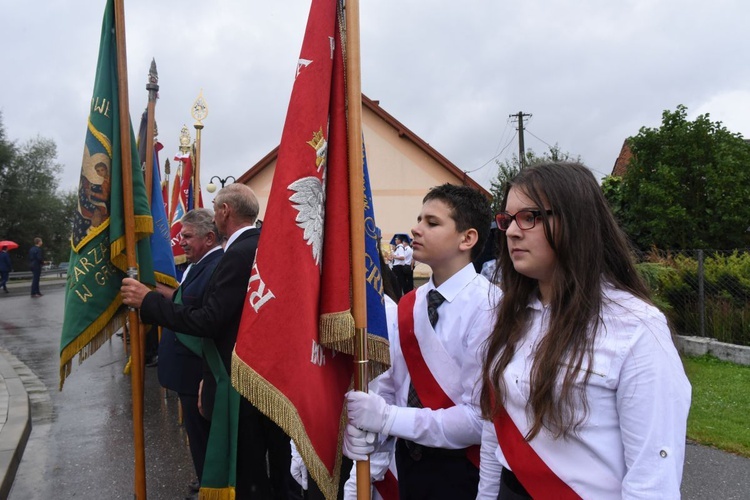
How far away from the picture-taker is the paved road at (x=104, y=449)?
14.5 ft

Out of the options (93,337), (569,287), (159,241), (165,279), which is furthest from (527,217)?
(159,241)

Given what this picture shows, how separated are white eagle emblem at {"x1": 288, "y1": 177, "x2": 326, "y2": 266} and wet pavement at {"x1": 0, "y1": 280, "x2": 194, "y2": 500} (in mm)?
3216

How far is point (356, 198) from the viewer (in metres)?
2.15

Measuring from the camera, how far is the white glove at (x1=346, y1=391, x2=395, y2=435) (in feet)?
6.71

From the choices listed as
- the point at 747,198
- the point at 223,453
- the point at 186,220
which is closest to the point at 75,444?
the point at 186,220

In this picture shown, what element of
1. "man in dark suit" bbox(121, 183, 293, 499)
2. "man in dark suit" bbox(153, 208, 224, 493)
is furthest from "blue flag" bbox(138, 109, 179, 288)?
"man in dark suit" bbox(121, 183, 293, 499)

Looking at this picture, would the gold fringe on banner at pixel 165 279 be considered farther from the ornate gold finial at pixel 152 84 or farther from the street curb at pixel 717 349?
the street curb at pixel 717 349

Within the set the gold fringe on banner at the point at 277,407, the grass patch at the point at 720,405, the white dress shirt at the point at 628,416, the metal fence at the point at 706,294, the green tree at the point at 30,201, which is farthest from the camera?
the green tree at the point at 30,201

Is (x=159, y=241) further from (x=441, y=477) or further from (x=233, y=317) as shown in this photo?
(x=441, y=477)

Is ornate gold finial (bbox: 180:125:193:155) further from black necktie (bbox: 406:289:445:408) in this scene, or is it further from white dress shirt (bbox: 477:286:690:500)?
white dress shirt (bbox: 477:286:690:500)

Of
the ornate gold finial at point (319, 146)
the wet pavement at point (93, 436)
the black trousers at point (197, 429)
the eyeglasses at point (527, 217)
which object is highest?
the ornate gold finial at point (319, 146)

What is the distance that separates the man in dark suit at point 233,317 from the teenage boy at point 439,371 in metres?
1.07

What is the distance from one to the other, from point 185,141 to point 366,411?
9.52m

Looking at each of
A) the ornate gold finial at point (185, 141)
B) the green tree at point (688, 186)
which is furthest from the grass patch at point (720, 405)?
the ornate gold finial at point (185, 141)
